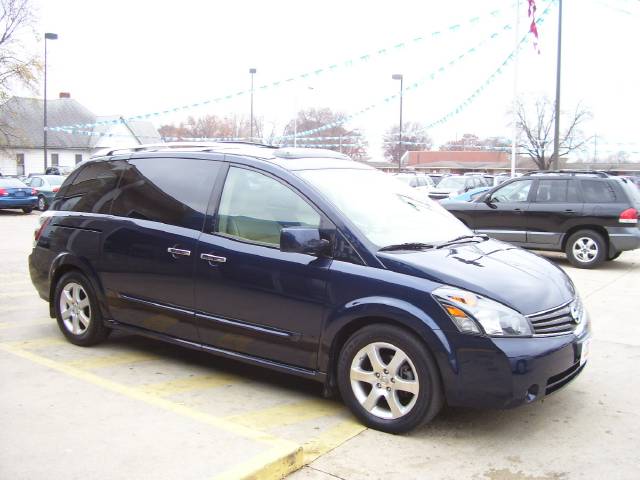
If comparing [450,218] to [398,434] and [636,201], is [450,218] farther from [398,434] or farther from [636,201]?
[636,201]

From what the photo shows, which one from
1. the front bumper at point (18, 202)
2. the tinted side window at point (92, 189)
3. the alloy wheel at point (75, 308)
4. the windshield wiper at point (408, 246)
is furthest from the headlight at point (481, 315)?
the front bumper at point (18, 202)

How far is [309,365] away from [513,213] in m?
9.13

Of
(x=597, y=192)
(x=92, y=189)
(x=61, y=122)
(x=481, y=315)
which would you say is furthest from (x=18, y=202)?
(x=61, y=122)

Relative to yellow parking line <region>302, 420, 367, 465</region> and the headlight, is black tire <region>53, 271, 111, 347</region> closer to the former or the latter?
yellow parking line <region>302, 420, 367, 465</region>

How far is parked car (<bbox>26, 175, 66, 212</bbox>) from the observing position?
25688mm

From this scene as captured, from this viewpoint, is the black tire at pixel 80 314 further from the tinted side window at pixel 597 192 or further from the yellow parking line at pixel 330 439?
the tinted side window at pixel 597 192

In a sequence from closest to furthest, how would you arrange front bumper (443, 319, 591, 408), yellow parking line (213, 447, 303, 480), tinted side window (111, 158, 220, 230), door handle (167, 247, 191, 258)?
1. yellow parking line (213, 447, 303, 480)
2. front bumper (443, 319, 591, 408)
3. door handle (167, 247, 191, 258)
4. tinted side window (111, 158, 220, 230)

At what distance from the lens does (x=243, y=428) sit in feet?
12.9

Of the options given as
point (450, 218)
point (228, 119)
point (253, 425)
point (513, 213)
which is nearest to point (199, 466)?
point (253, 425)

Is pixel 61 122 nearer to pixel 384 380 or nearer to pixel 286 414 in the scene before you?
pixel 286 414

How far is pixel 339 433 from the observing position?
4.09 metres

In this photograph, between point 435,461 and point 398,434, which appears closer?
point 435,461

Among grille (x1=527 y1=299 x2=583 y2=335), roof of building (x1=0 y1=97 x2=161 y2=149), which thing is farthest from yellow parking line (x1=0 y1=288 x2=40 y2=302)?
roof of building (x1=0 y1=97 x2=161 y2=149)

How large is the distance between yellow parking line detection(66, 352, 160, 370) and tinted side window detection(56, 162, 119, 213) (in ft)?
4.27
